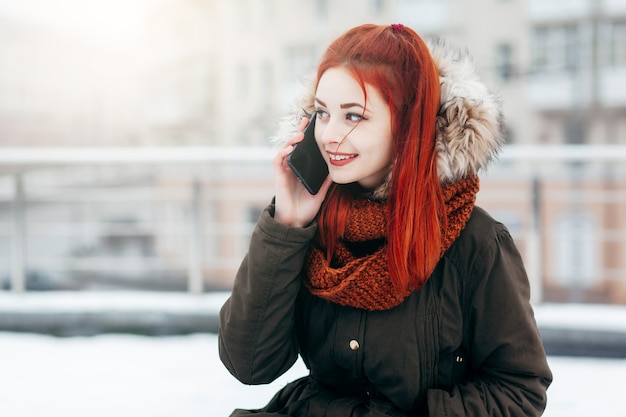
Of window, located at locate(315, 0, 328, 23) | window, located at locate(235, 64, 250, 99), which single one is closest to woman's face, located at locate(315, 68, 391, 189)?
window, located at locate(315, 0, 328, 23)

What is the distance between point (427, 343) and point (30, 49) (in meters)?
14.8

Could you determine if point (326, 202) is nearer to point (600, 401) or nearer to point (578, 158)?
point (600, 401)

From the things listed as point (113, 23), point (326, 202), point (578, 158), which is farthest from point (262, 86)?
point (326, 202)

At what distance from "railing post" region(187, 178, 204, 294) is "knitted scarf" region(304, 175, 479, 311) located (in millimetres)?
1699

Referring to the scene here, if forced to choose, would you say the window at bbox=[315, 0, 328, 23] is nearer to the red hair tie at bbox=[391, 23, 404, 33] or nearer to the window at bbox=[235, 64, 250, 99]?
the window at bbox=[235, 64, 250, 99]

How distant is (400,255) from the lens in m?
0.87

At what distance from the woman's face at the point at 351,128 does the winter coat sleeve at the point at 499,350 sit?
20 cm

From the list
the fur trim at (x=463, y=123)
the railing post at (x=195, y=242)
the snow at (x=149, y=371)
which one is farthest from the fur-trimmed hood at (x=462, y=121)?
the railing post at (x=195, y=242)

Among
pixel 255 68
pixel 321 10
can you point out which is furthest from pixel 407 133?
pixel 255 68

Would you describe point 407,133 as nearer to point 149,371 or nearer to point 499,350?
point 499,350

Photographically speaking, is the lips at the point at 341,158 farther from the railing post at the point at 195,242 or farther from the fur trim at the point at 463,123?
the railing post at the point at 195,242

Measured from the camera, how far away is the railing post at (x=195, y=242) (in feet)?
8.47

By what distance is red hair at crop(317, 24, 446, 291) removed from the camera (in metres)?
0.87

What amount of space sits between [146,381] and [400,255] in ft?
4.45
